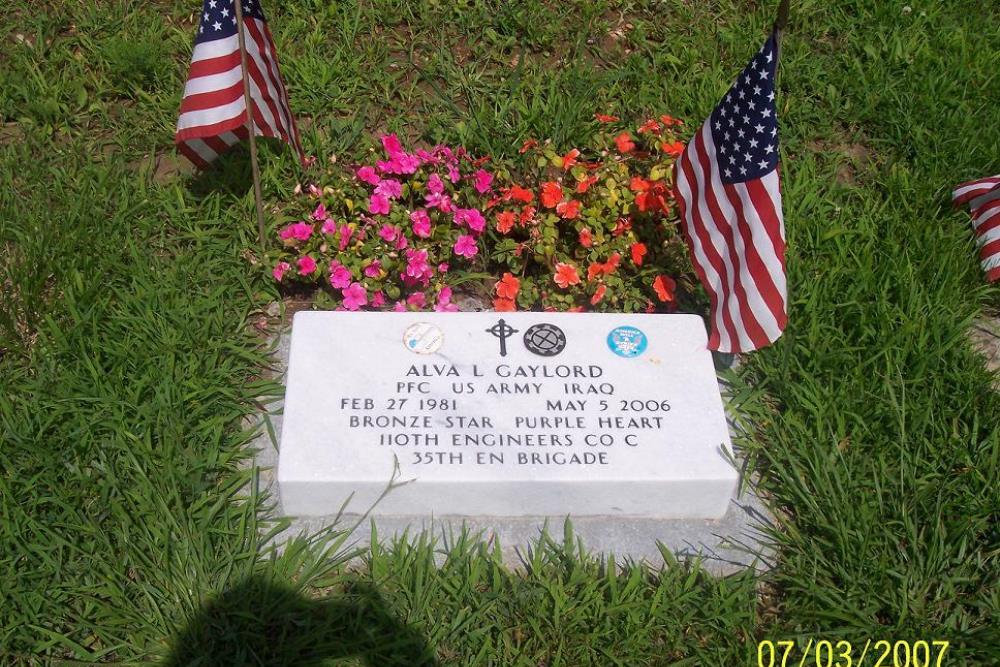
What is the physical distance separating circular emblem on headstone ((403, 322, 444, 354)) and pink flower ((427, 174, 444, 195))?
724 mm

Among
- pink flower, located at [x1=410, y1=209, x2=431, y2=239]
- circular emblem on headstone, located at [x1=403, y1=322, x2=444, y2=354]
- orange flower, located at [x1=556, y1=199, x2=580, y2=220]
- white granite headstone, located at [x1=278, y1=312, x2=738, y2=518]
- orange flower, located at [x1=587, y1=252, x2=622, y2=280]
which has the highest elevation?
orange flower, located at [x1=556, y1=199, x2=580, y2=220]

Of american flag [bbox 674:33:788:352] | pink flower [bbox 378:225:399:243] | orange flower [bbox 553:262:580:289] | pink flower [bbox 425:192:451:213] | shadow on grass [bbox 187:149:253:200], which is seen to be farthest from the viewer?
shadow on grass [bbox 187:149:253:200]

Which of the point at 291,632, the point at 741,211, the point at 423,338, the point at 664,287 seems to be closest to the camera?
the point at 291,632

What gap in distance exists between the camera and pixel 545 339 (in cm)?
262

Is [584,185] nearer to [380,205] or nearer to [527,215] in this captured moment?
[527,215]

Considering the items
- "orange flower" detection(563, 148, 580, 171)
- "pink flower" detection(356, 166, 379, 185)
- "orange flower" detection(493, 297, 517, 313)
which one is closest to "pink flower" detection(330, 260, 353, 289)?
"pink flower" detection(356, 166, 379, 185)

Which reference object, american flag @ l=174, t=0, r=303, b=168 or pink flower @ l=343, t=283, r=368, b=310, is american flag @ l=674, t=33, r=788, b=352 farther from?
american flag @ l=174, t=0, r=303, b=168

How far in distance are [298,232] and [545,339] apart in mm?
1042

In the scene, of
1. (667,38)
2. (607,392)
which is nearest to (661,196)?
(607,392)

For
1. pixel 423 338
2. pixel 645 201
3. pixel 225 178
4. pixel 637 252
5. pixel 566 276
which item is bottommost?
pixel 423 338

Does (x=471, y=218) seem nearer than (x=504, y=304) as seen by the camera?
No

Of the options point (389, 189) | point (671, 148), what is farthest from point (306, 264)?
point (671, 148)

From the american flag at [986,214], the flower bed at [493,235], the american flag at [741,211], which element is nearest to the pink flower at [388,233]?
the flower bed at [493,235]

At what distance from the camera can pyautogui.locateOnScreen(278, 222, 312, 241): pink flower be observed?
3.01m
